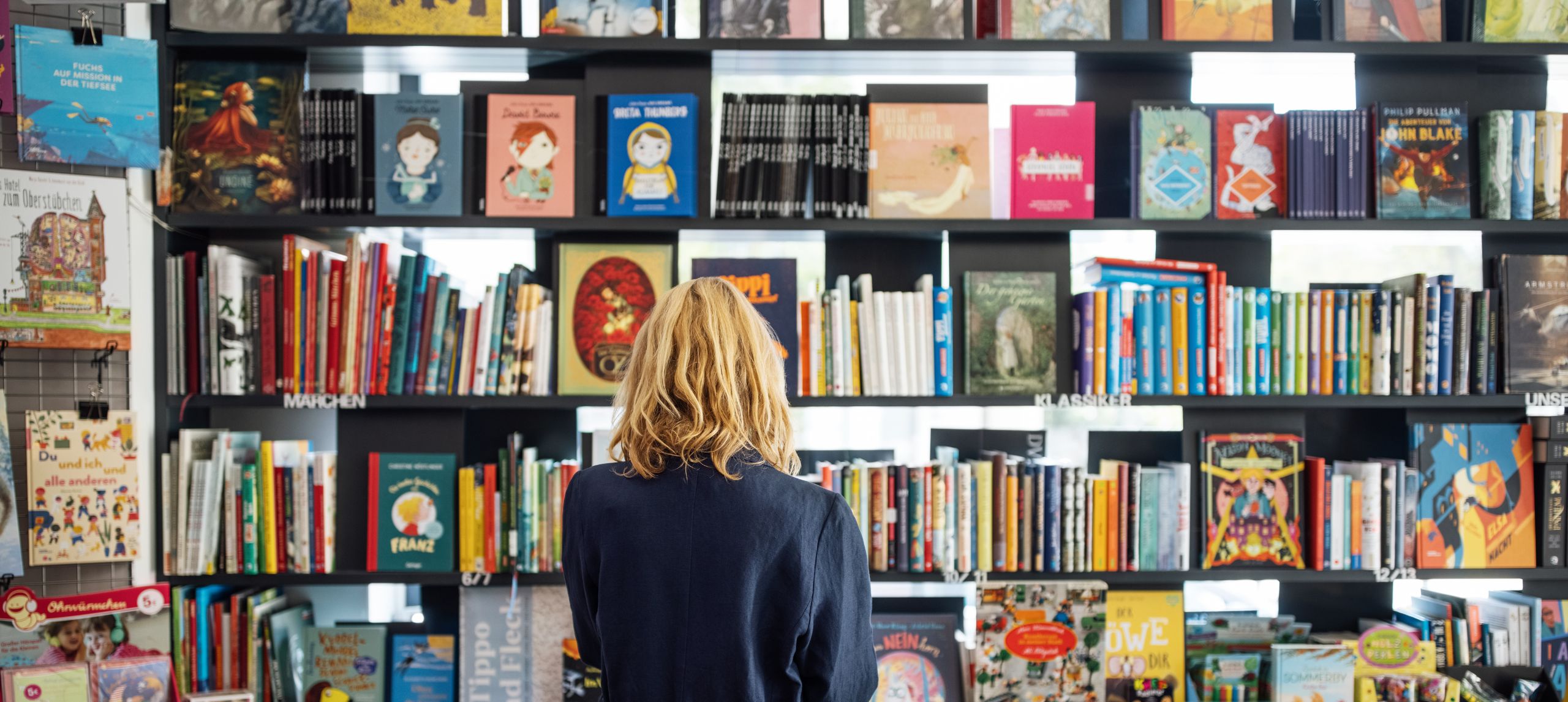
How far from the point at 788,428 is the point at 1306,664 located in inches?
68.5

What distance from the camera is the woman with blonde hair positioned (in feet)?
4.59

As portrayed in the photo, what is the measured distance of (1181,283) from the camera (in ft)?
8.29

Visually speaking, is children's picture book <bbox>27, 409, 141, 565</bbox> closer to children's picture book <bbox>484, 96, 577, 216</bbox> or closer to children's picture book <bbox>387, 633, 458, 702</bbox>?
children's picture book <bbox>387, 633, 458, 702</bbox>

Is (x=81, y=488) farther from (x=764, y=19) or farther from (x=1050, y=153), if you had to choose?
(x=1050, y=153)

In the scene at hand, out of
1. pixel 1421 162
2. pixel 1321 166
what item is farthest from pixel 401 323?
pixel 1421 162

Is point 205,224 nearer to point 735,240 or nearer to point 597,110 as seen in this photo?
point 597,110

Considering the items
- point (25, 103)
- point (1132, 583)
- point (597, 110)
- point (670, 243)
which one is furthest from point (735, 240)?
point (25, 103)

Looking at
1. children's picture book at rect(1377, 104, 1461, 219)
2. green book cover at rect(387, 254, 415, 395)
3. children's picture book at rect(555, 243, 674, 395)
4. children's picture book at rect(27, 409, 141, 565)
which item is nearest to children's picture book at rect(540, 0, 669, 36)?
children's picture book at rect(555, 243, 674, 395)

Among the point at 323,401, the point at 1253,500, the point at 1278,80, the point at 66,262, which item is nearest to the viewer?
the point at 66,262

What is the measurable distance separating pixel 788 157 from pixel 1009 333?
0.70 meters

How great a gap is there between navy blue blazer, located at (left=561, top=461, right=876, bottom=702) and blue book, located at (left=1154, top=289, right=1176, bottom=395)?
130 centimetres

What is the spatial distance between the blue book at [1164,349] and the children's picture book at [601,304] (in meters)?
1.21

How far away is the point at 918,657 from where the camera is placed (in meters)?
2.51

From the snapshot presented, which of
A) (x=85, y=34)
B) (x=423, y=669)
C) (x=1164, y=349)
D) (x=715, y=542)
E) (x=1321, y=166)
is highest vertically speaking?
(x=85, y=34)
